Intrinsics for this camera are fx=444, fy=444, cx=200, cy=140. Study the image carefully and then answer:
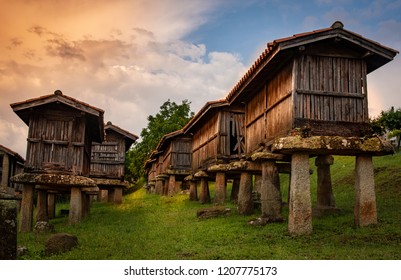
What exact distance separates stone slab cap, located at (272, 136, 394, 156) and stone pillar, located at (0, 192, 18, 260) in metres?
6.12

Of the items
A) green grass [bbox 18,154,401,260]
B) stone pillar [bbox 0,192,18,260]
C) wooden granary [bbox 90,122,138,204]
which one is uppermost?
wooden granary [bbox 90,122,138,204]

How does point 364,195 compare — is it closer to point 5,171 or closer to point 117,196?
point 117,196

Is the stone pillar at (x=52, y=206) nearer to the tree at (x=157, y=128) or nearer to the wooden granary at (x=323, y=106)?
the wooden granary at (x=323, y=106)

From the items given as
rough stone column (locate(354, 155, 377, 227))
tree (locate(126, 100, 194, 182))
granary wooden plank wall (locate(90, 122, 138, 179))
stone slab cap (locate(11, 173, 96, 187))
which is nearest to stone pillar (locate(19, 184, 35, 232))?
stone slab cap (locate(11, 173, 96, 187))

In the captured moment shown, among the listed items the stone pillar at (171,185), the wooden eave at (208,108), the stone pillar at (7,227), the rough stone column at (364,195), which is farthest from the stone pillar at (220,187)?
the stone pillar at (7,227)

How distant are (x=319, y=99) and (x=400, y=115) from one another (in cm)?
2218

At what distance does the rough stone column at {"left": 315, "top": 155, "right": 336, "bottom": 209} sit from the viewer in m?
14.2

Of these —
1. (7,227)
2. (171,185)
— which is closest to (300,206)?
(7,227)

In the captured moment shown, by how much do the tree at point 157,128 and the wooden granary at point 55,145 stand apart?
25571mm

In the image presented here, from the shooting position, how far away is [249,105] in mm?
15695

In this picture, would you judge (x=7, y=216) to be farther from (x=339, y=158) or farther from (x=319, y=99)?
(x=339, y=158)

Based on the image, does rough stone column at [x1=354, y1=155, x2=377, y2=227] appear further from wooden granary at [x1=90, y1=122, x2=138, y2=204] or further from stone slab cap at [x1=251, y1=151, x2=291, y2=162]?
wooden granary at [x1=90, y1=122, x2=138, y2=204]

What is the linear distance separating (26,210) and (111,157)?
11.9 meters

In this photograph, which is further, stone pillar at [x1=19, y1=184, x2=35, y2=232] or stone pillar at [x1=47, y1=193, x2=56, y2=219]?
stone pillar at [x1=47, y1=193, x2=56, y2=219]
